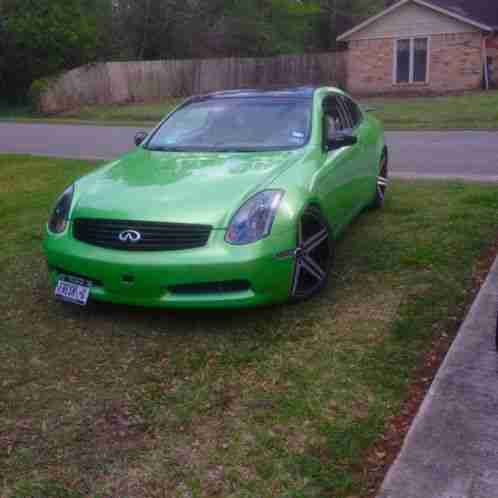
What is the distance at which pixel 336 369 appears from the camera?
376 centimetres

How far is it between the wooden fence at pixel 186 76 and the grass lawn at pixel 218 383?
22.7 meters

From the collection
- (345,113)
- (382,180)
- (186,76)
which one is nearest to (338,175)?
(345,113)

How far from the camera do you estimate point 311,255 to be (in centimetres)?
468

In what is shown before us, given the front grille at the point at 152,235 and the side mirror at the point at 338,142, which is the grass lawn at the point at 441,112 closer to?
the side mirror at the point at 338,142

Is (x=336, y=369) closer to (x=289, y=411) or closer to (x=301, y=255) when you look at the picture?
(x=289, y=411)

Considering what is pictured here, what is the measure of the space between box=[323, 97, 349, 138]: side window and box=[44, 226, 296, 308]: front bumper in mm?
1676

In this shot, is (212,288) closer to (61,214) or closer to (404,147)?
(61,214)

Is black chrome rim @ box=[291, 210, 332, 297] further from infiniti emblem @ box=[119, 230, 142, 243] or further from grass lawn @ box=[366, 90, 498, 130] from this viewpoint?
grass lawn @ box=[366, 90, 498, 130]

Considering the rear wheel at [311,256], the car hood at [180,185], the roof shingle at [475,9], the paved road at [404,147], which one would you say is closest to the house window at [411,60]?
the roof shingle at [475,9]

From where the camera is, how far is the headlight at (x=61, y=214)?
4.57 meters

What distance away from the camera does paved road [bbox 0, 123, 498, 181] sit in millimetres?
10070

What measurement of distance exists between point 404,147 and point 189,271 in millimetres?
9384

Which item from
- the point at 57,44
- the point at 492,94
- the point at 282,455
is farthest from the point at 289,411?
the point at 57,44

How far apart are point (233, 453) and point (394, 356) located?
1313mm
